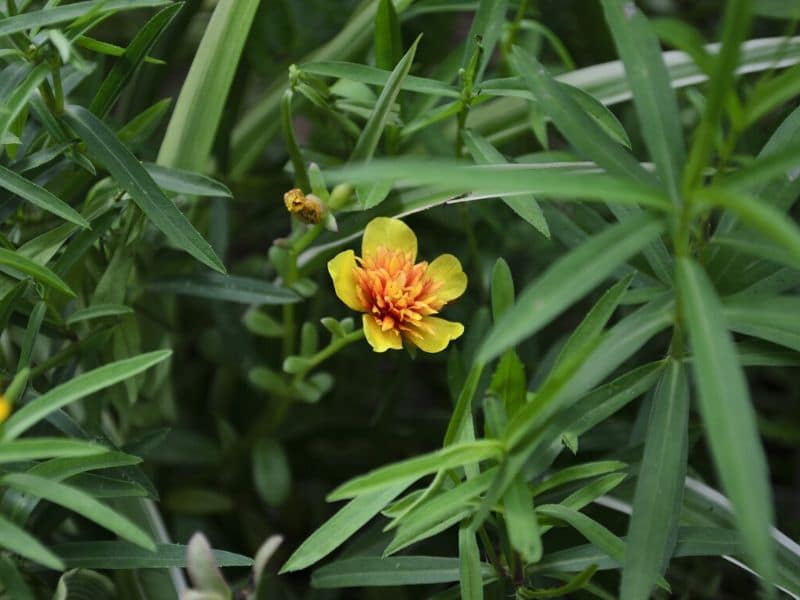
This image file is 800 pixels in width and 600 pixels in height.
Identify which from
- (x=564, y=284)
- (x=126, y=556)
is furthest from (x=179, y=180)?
(x=564, y=284)

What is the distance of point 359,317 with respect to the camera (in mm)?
867

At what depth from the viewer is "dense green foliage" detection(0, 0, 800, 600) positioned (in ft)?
1.56

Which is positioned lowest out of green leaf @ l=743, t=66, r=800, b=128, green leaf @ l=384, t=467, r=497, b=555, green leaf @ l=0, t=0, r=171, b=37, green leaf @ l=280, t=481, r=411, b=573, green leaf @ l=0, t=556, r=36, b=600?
green leaf @ l=0, t=556, r=36, b=600

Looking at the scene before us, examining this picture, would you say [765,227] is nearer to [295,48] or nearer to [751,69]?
[751,69]

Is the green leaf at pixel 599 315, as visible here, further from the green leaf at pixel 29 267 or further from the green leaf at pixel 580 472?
the green leaf at pixel 29 267

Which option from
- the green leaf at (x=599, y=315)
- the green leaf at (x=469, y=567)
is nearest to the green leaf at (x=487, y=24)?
the green leaf at (x=599, y=315)

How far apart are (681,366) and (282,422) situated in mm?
463

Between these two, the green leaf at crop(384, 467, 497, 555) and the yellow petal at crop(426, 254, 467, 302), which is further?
the yellow petal at crop(426, 254, 467, 302)

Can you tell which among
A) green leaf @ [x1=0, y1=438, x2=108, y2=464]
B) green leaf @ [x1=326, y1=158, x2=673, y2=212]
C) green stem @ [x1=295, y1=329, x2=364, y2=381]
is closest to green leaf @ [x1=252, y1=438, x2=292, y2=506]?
green stem @ [x1=295, y1=329, x2=364, y2=381]

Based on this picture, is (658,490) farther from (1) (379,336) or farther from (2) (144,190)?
(2) (144,190)

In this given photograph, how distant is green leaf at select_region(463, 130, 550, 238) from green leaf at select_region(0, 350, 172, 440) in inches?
10.0

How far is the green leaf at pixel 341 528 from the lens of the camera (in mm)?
561

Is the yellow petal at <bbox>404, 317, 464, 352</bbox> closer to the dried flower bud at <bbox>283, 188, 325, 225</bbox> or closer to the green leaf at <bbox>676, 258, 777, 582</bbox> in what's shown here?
the dried flower bud at <bbox>283, 188, 325, 225</bbox>

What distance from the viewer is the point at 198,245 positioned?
63 centimetres
